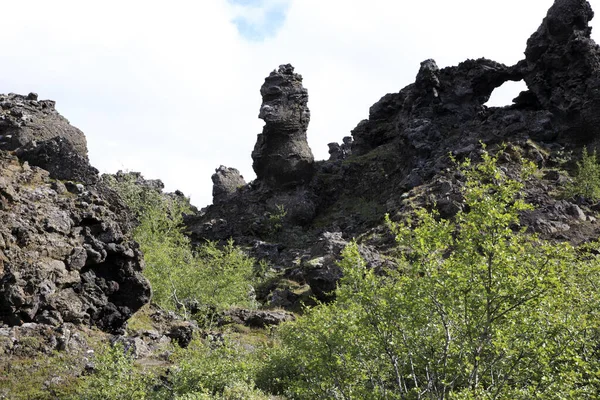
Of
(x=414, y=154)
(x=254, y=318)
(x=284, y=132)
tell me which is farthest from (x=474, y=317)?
(x=284, y=132)

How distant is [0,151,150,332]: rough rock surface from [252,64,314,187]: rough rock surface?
5029 cm

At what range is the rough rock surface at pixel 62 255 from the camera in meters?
21.3

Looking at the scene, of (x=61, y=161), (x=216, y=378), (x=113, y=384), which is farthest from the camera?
(x=61, y=161)

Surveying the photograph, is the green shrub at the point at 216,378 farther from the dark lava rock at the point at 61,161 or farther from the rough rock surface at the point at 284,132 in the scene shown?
the rough rock surface at the point at 284,132

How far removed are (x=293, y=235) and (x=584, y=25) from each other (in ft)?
165

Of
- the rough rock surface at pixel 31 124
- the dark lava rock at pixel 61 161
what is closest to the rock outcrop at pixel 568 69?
the dark lava rock at pixel 61 161

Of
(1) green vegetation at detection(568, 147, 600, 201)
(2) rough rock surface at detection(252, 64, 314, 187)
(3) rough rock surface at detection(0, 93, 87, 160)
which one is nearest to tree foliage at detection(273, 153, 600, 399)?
(3) rough rock surface at detection(0, 93, 87, 160)

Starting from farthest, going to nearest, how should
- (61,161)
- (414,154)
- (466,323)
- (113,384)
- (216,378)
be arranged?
(414,154) → (61,161) → (216,378) → (113,384) → (466,323)

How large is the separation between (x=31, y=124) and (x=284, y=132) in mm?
45134

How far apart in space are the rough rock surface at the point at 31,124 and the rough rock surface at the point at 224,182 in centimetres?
4764

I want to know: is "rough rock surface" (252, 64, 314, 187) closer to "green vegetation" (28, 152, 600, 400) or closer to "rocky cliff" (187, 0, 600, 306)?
"rocky cliff" (187, 0, 600, 306)

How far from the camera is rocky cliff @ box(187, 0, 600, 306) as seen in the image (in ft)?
163

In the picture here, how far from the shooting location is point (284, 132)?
77562 millimetres

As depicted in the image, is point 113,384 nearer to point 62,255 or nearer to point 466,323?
point 62,255
